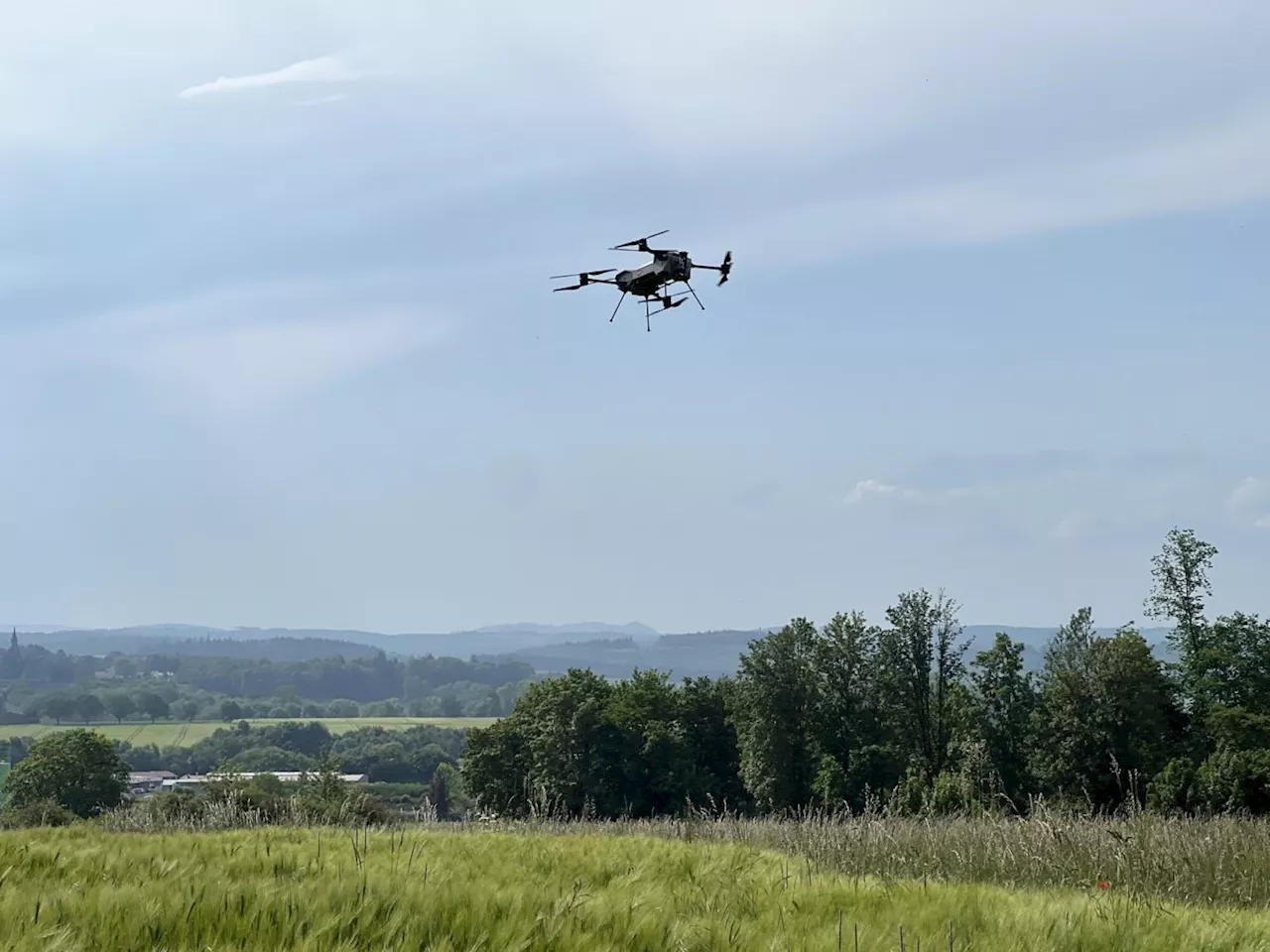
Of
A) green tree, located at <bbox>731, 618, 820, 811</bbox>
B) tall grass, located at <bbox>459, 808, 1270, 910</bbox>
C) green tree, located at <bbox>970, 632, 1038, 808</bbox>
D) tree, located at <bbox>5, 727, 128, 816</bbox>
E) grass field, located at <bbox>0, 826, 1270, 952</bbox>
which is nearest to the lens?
grass field, located at <bbox>0, 826, 1270, 952</bbox>

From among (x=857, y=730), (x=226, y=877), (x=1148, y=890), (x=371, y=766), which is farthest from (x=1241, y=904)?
(x=371, y=766)

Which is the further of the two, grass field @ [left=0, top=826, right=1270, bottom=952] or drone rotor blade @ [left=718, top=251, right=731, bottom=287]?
drone rotor blade @ [left=718, top=251, right=731, bottom=287]

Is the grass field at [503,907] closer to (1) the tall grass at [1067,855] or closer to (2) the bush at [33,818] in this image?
(1) the tall grass at [1067,855]

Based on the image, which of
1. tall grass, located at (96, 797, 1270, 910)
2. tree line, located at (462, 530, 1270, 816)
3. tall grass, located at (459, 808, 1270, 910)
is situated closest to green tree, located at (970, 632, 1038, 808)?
tree line, located at (462, 530, 1270, 816)

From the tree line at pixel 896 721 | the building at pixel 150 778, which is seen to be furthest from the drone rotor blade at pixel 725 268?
the building at pixel 150 778

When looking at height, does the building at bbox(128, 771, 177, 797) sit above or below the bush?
below

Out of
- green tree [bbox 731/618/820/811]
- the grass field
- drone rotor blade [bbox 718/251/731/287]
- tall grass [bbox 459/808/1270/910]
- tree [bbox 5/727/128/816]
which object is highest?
drone rotor blade [bbox 718/251/731/287]

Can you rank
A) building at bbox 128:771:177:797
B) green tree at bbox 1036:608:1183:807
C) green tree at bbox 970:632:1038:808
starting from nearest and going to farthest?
green tree at bbox 1036:608:1183:807
green tree at bbox 970:632:1038:808
building at bbox 128:771:177:797

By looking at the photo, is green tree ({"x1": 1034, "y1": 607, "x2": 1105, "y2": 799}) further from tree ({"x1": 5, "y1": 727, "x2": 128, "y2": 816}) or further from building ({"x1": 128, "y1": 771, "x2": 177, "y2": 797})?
building ({"x1": 128, "y1": 771, "x2": 177, "y2": 797})
